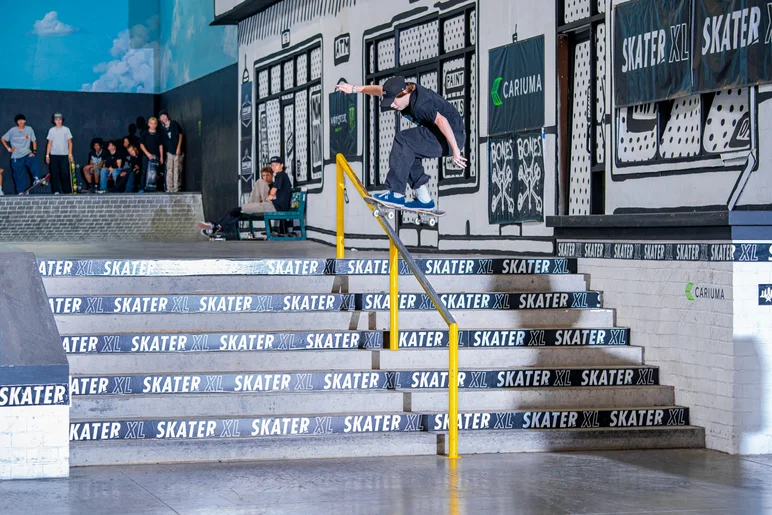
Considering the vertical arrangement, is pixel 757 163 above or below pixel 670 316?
above

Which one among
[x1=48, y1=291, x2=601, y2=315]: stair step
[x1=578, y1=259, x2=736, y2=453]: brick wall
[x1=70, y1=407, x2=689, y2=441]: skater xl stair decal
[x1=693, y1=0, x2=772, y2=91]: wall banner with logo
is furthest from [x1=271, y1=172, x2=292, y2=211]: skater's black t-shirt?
[x1=70, y1=407, x2=689, y2=441]: skater xl stair decal

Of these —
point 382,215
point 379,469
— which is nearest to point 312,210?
point 382,215

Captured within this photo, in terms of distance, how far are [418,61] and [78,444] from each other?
9.43 meters

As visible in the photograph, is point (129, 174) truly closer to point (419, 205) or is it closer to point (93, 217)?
point (93, 217)

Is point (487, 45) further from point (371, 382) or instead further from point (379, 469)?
point (379, 469)

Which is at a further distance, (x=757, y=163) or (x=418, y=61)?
(x=418, y=61)

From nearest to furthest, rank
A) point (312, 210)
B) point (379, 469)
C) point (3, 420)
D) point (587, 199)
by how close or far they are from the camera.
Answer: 1. point (3, 420)
2. point (379, 469)
3. point (587, 199)
4. point (312, 210)

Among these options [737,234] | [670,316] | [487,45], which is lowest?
[670,316]

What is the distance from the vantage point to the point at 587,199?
39.5ft

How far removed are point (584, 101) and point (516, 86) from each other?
135cm

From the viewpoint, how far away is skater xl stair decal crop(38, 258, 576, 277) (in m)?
9.48

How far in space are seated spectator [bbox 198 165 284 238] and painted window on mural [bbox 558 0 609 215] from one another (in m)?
7.38

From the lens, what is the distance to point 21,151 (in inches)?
1054

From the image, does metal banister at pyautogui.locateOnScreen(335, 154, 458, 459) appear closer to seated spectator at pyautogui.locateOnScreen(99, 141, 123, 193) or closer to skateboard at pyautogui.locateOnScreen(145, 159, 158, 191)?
skateboard at pyautogui.locateOnScreen(145, 159, 158, 191)
